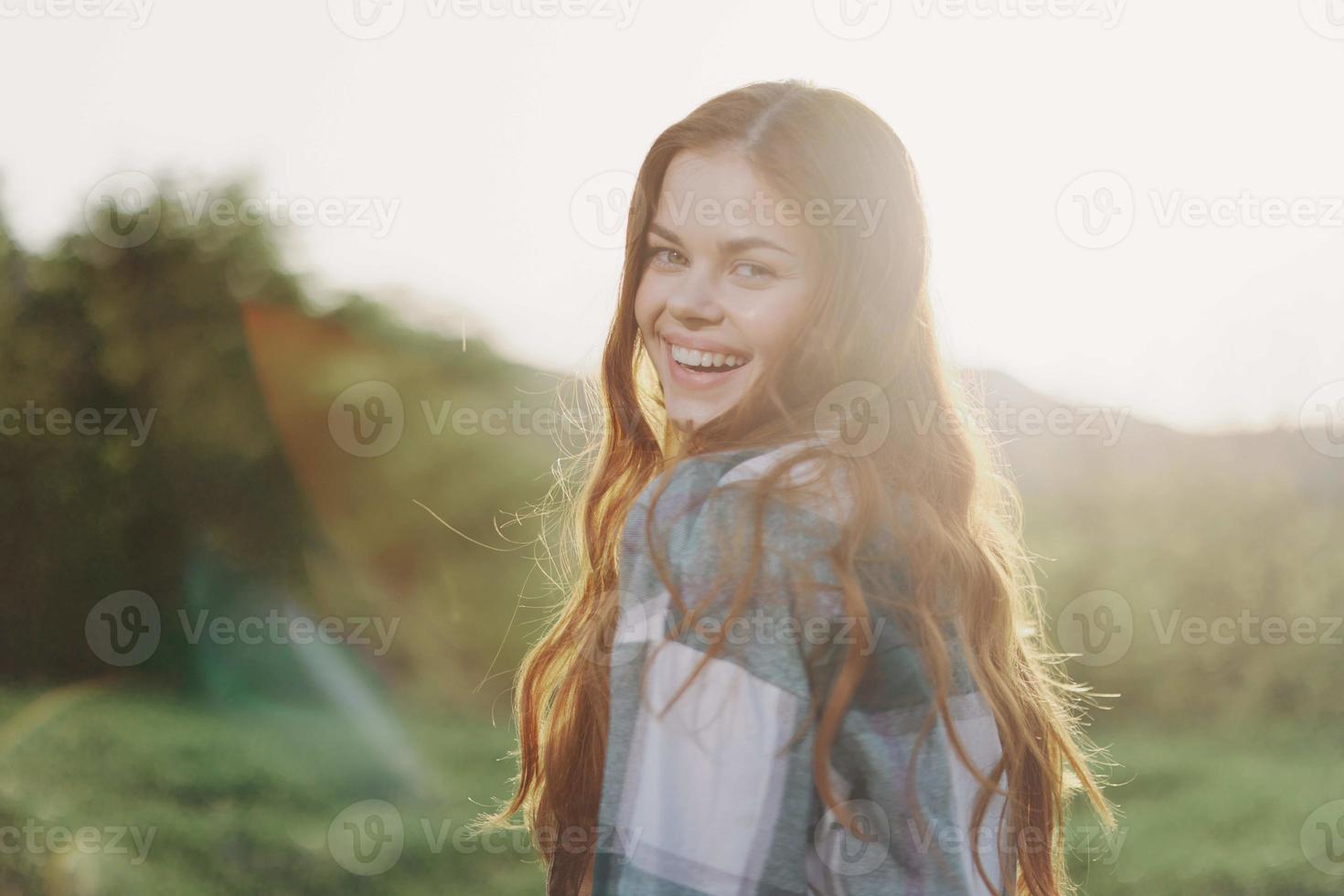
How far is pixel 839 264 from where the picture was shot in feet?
5.20

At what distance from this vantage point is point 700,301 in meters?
1.57

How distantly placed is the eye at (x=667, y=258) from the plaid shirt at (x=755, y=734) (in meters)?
0.49

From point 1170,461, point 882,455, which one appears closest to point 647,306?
point 882,455

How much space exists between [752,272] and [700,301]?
0.09 metres

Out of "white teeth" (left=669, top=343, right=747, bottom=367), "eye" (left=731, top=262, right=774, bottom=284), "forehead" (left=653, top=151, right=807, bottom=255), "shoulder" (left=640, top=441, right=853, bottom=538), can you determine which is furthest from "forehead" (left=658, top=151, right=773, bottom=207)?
"shoulder" (left=640, top=441, right=853, bottom=538)

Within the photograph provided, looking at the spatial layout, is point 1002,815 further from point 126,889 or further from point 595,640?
point 126,889

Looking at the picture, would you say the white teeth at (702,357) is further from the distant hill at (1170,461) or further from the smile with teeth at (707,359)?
the distant hill at (1170,461)

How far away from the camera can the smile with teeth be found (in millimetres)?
1595

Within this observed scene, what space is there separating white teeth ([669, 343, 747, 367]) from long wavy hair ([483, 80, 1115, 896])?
0.06 meters

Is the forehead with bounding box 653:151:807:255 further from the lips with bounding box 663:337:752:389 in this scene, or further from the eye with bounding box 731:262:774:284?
the lips with bounding box 663:337:752:389

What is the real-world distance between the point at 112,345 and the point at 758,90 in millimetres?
7279

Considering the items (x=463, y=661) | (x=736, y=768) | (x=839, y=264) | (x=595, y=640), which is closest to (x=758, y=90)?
(x=839, y=264)

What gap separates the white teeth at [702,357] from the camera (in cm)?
160

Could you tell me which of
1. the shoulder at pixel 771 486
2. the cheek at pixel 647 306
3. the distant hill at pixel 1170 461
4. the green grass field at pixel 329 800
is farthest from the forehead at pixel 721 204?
the distant hill at pixel 1170 461
